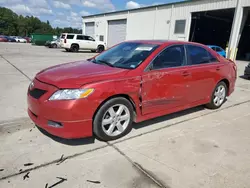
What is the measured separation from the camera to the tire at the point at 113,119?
9.84 ft

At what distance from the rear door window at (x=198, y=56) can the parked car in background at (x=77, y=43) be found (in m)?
19.0

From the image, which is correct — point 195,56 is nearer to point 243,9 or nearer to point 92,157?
point 92,157

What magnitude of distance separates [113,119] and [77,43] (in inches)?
798

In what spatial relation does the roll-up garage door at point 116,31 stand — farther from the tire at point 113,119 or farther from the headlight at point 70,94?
the headlight at point 70,94

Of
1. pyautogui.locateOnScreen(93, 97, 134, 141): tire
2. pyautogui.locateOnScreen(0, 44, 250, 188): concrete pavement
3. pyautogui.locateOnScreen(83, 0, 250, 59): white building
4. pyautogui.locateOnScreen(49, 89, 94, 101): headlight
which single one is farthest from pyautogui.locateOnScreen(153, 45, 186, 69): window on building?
pyautogui.locateOnScreen(83, 0, 250, 59): white building

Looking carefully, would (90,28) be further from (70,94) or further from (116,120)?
(70,94)

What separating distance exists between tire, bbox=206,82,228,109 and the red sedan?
0.34 meters

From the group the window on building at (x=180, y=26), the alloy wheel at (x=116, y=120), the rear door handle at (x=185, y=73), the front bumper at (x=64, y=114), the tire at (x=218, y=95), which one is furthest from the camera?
the window on building at (x=180, y=26)

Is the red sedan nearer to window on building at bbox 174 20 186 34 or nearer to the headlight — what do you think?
the headlight

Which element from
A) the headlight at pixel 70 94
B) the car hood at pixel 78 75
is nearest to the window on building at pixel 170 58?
the car hood at pixel 78 75

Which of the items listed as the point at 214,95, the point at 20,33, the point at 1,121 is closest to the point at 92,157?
the point at 1,121

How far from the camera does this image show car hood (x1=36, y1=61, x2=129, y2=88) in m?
2.86

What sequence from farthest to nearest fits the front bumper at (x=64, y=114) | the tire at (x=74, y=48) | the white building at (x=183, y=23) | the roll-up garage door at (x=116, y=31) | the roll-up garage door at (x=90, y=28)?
the roll-up garage door at (x=90, y=28), the roll-up garage door at (x=116, y=31), the tire at (x=74, y=48), the white building at (x=183, y=23), the front bumper at (x=64, y=114)

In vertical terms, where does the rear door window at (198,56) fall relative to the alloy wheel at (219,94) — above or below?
above
